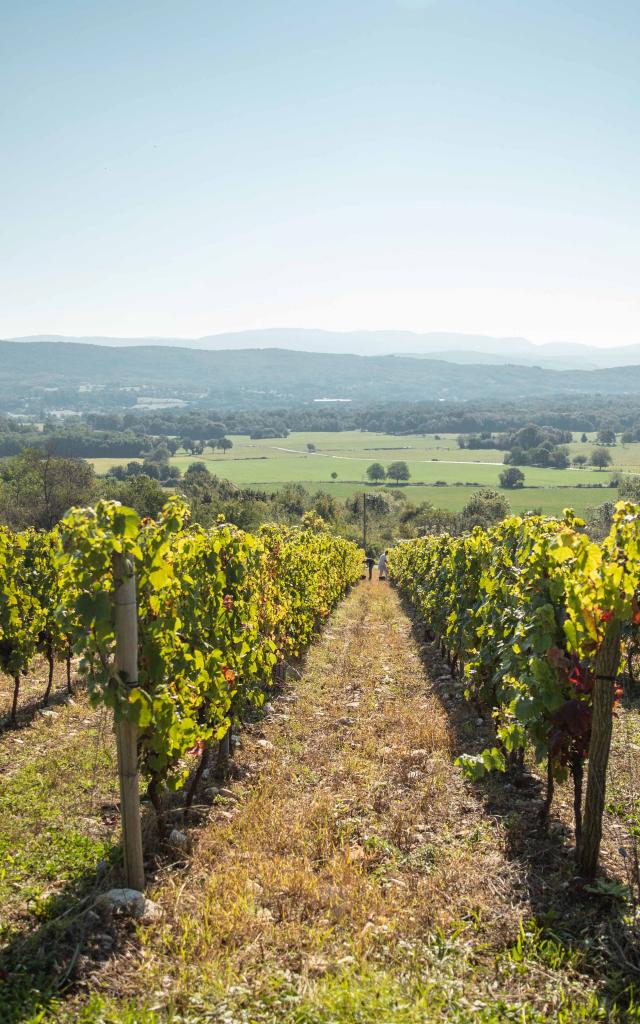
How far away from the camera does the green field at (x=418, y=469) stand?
324 ft

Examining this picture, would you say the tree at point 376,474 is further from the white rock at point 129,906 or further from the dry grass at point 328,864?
the white rock at point 129,906

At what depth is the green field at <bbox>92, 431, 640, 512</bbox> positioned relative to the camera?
324ft

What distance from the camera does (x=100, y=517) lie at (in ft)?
15.3

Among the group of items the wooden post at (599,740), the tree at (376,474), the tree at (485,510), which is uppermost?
the wooden post at (599,740)

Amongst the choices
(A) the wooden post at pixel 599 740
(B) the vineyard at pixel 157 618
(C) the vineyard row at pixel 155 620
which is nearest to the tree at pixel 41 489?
(B) the vineyard at pixel 157 618

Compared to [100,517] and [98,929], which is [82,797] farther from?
[100,517]

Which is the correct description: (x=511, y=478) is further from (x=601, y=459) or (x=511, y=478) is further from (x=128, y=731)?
(x=128, y=731)

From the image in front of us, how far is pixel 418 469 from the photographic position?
5310 inches

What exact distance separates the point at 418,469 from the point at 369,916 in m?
132

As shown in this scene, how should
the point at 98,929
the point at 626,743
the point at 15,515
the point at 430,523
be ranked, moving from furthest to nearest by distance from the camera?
the point at 430,523 → the point at 15,515 → the point at 626,743 → the point at 98,929

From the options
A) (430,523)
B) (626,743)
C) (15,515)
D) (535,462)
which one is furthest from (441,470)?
(626,743)

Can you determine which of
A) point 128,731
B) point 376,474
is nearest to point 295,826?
point 128,731

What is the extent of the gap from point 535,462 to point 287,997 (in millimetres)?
142375

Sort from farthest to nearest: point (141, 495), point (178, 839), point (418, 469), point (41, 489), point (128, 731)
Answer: point (418, 469)
point (141, 495)
point (41, 489)
point (178, 839)
point (128, 731)
